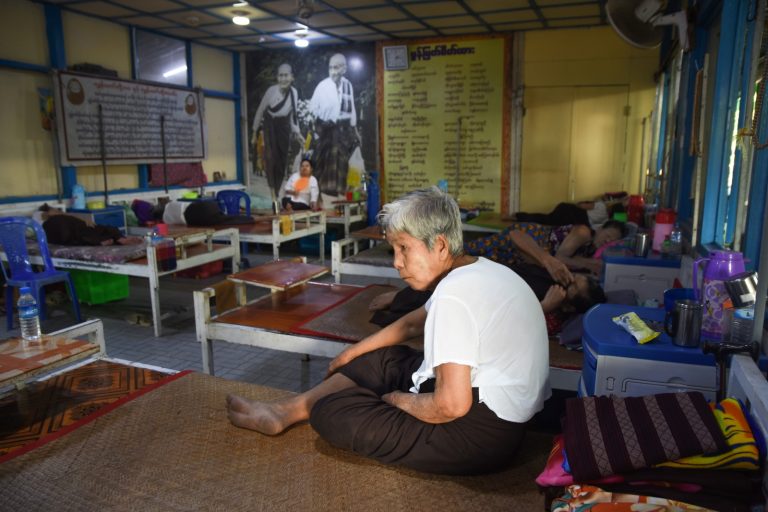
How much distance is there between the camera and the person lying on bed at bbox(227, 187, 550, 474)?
153 centimetres

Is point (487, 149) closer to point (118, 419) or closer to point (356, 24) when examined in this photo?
point (356, 24)

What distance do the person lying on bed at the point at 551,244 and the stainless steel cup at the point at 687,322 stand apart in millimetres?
1724

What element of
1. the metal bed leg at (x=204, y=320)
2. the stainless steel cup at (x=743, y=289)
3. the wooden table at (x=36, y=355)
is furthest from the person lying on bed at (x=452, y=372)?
the metal bed leg at (x=204, y=320)

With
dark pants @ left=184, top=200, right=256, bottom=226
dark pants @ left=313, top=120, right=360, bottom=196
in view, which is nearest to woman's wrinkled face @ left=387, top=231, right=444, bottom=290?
dark pants @ left=184, top=200, right=256, bottom=226

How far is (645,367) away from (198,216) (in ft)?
17.0

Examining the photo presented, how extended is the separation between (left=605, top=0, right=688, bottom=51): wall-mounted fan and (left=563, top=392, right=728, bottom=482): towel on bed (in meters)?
3.34

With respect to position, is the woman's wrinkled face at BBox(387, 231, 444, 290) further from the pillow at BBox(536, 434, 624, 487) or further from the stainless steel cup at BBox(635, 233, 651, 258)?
the stainless steel cup at BBox(635, 233, 651, 258)

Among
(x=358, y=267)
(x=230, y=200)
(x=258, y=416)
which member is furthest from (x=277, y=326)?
(x=230, y=200)

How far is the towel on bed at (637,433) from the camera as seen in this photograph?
1.33m

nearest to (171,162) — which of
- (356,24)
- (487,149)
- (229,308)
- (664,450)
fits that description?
(356,24)

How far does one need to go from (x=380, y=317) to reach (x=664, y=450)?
187 centimetres

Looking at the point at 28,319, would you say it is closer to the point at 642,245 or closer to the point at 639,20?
the point at 642,245

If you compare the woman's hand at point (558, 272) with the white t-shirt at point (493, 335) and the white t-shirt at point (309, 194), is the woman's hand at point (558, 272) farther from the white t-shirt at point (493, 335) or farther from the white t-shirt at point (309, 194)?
the white t-shirt at point (309, 194)

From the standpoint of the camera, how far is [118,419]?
2148mm
